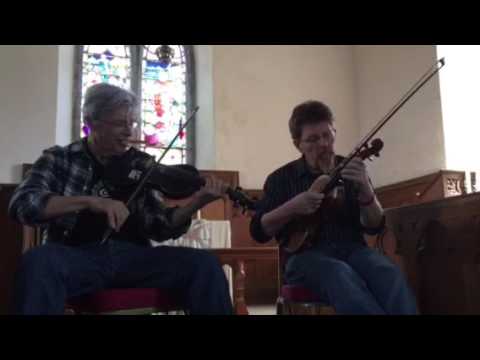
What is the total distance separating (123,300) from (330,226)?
69cm

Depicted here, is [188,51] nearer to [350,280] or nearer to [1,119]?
[1,119]

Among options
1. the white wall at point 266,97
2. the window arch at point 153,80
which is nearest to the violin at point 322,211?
the white wall at point 266,97

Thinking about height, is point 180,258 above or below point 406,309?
above

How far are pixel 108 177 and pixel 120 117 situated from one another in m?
0.20

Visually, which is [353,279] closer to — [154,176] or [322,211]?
[322,211]

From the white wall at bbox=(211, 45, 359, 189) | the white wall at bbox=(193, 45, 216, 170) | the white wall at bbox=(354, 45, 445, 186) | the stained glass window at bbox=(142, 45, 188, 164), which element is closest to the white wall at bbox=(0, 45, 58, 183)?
the stained glass window at bbox=(142, 45, 188, 164)

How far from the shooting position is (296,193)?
1.76 metres

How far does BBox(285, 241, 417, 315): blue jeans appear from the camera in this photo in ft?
4.41

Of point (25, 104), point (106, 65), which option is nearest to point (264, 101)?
point (106, 65)

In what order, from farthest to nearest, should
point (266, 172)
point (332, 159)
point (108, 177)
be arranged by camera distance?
1. point (266, 172)
2. point (332, 159)
3. point (108, 177)

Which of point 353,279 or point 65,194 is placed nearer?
point 353,279

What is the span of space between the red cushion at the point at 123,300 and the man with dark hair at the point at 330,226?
386mm
